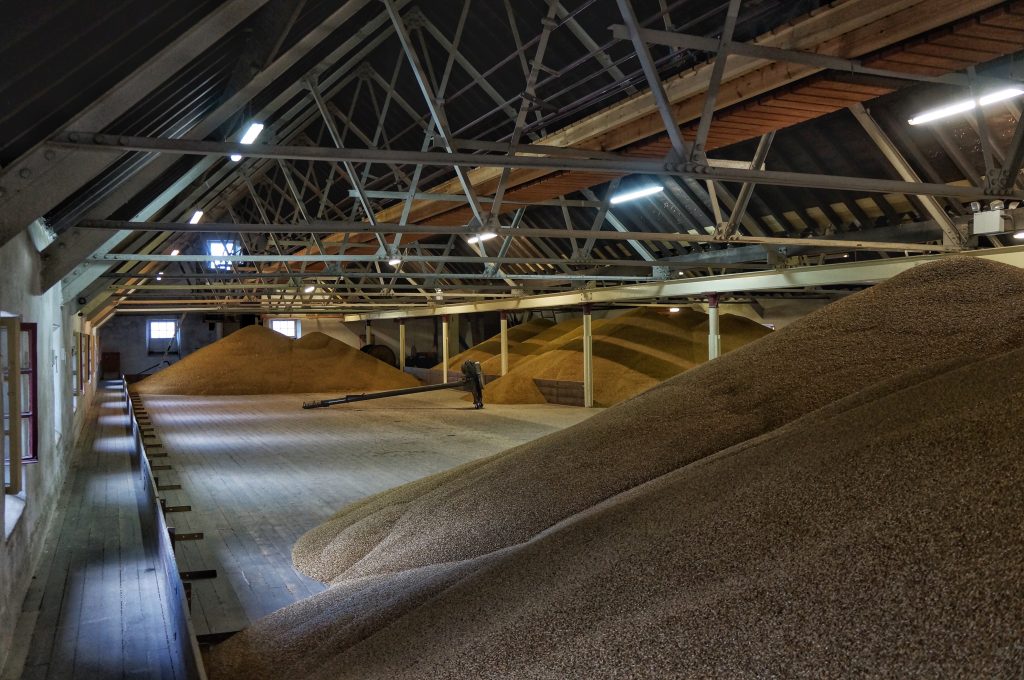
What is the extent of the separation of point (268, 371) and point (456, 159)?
23522 mm

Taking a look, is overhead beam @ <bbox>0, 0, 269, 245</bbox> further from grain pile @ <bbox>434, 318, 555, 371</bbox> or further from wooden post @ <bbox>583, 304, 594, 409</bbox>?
grain pile @ <bbox>434, 318, 555, 371</bbox>

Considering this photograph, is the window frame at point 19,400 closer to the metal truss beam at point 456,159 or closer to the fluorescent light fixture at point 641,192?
the metal truss beam at point 456,159

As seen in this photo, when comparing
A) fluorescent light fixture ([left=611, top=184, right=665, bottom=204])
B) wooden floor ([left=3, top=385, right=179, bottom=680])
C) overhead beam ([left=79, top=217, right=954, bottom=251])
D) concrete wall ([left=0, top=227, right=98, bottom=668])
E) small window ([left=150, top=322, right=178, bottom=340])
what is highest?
fluorescent light fixture ([left=611, top=184, right=665, bottom=204])

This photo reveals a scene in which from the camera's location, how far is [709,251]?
1576cm

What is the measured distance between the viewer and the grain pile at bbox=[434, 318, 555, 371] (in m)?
29.5

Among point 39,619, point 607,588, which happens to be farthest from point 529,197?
point 607,588

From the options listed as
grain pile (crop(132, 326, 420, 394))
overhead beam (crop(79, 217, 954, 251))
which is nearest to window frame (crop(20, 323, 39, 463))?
overhead beam (crop(79, 217, 954, 251))

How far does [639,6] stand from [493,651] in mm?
8279

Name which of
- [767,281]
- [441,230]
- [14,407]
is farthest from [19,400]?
[767,281]

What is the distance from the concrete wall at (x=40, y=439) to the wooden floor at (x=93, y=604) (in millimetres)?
135

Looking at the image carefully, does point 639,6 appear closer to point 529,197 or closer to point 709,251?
point 529,197

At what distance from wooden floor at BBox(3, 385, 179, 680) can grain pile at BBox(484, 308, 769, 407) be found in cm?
1195

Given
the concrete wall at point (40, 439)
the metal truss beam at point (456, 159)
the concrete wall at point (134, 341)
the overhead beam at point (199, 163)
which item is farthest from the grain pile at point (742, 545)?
the concrete wall at point (134, 341)

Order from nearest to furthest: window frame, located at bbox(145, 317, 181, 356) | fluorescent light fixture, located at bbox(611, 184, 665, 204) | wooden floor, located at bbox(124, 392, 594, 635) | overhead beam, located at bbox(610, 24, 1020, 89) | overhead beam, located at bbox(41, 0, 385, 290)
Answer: overhead beam, located at bbox(610, 24, 1020, 89)
wooden floor, located at bbox(124, 392, 594, 635)
overhead beam, located at bbox(41, 0, 385, 290)
fluorescent light fixture, located at bbox(611, 184, 665, 204)
window frame, located at bbox(145, 317, 181, 356)
